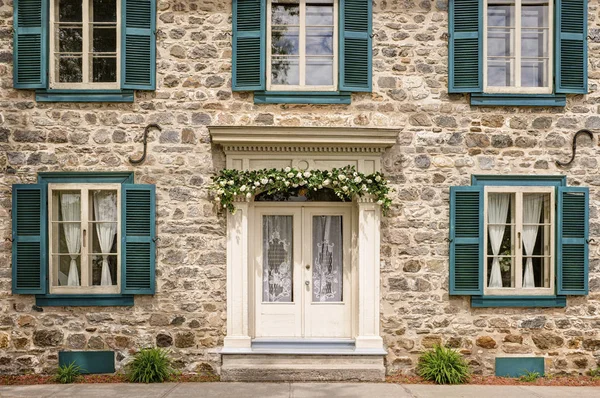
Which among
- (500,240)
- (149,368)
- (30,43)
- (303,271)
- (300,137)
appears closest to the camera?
(149,368)

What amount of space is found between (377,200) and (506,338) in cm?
263

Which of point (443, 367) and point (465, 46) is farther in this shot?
point (465, 46)

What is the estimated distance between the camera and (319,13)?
821cm

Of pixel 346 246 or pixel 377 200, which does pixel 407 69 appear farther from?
pixel 346 246

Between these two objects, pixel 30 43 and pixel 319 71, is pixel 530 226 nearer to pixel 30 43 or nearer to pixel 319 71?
pixel 319 71

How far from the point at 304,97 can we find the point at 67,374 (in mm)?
4905

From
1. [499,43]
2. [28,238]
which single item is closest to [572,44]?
[499,43]

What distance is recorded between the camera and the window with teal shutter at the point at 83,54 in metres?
7.91

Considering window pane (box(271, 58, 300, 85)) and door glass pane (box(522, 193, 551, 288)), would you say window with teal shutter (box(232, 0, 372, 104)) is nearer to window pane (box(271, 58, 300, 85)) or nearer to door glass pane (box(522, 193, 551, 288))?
window pane (box(271, 58, 300, 85))

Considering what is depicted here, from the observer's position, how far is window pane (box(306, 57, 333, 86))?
8172 mm

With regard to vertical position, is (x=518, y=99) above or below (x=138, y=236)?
above

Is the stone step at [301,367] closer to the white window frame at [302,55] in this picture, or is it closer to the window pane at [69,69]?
the white window frame at [302,55]

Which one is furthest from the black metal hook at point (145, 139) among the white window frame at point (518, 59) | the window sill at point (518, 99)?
the white window frame at point (518, 59)

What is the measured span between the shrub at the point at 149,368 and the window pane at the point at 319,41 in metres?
4.67
